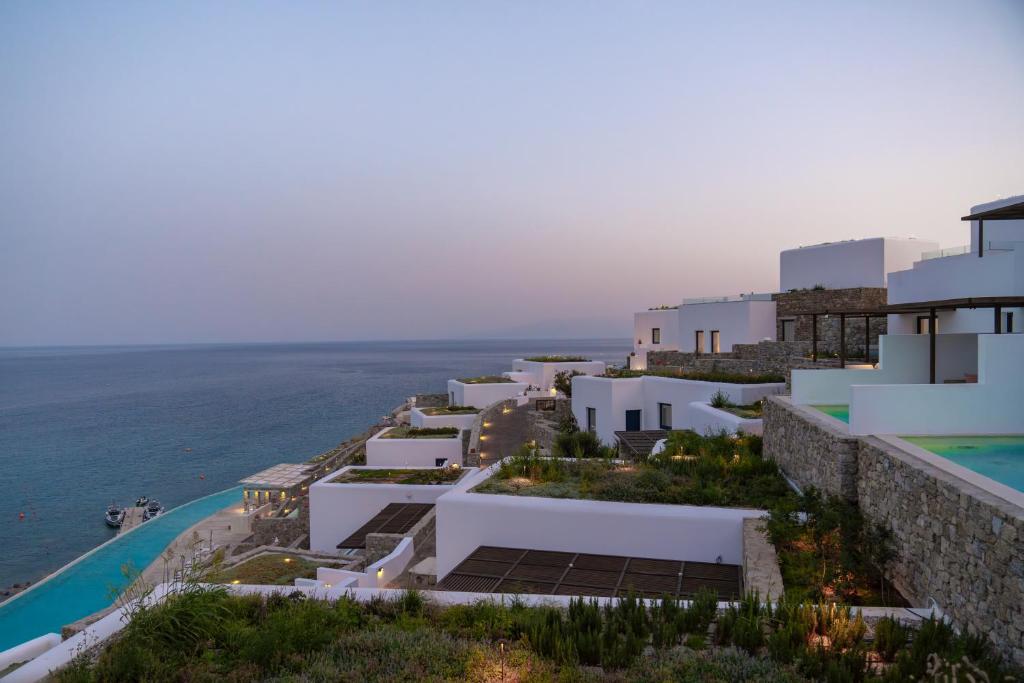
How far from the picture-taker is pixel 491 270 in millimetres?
96625

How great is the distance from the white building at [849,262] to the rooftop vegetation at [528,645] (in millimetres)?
22599

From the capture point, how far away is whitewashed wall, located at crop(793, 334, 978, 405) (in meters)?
10.7

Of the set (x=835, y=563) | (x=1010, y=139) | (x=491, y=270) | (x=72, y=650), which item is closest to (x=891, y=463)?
(x=835, y=563)

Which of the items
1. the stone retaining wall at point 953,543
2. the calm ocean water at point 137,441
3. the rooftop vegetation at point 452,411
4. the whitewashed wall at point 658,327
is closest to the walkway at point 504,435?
the rooftop vegetation at point 452,411

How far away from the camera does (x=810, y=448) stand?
8.38 m

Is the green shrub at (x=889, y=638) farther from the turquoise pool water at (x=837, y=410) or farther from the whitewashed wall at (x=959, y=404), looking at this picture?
the turquoise pool water at (x=837, y=410)

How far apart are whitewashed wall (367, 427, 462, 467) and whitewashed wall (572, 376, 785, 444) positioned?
5585mm

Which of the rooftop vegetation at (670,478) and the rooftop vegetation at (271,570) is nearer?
the rooftop vegetation at (670,478)

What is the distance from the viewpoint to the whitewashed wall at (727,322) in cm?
2484

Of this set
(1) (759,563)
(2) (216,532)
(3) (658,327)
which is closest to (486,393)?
(3) (658,327)

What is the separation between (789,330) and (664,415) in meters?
8.29

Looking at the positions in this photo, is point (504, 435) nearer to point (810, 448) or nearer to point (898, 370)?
point (898, 370)

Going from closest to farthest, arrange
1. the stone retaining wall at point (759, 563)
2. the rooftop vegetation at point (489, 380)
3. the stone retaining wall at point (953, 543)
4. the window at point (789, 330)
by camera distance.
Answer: the stone retaining wall at point (953, 543), the stone retaining wall at point (759, 563), the window at point (789, 330), the rooftop vegetation at point (489, 380)

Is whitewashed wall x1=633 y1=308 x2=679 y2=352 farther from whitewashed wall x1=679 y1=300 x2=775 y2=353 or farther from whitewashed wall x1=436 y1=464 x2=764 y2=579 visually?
whitewashed wall x1=436 y1=464 x2=764 y2=579
